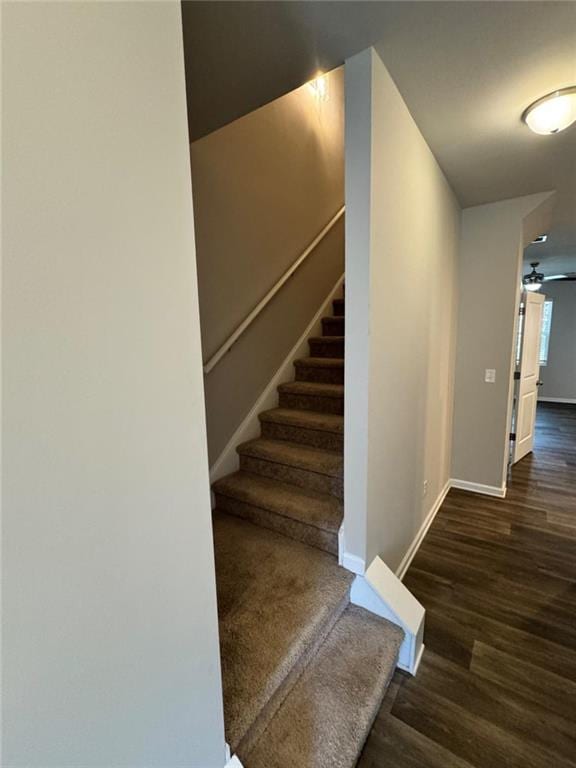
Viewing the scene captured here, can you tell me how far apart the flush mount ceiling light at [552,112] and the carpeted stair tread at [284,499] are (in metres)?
2.14

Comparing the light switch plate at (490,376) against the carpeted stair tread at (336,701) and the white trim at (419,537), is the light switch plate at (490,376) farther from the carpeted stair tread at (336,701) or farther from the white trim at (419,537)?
the carpeted stair tread at (336,701)

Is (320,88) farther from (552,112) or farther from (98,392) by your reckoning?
(98,392)

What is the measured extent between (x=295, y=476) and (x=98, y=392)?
169cm

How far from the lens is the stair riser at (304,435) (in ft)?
7.29

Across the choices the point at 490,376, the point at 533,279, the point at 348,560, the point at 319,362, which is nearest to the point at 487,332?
the point at 490,376

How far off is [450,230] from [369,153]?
1674 millimetres

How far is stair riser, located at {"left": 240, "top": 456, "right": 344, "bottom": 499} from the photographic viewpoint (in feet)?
6.50

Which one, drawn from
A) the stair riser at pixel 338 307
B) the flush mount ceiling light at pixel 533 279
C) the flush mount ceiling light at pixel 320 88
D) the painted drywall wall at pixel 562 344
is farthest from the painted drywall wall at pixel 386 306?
the painted drywall wall at pixel 562 344

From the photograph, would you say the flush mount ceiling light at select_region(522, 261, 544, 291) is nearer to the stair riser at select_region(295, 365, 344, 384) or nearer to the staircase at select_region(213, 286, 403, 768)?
the stair riser at select_region(295, 365, 344, 384)

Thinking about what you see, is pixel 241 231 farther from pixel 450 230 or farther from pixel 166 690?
pixel 166 690

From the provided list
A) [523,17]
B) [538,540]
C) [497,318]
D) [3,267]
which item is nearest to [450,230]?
[497,318]

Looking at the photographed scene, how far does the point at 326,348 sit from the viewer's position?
2.96m

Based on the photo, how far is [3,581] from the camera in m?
0.48

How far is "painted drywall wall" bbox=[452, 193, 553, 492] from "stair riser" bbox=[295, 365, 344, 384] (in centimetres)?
130
